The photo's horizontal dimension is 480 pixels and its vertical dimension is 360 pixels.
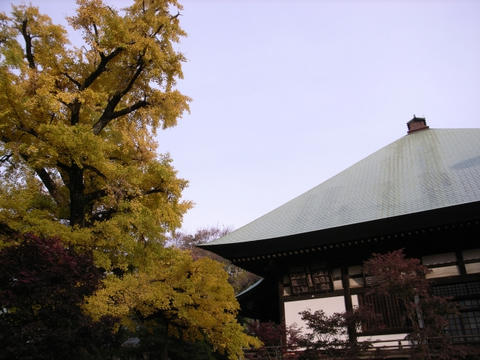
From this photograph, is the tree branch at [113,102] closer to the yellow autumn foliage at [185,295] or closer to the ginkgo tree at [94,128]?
the ginkgo tree at [94,128]

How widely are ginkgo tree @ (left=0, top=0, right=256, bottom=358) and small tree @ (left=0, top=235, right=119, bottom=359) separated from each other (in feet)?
2.98

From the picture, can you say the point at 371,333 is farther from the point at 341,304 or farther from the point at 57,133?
the point at 57,133

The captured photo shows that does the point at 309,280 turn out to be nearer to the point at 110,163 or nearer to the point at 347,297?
the point at 347,297

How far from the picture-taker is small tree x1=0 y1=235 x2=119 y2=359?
223 inches

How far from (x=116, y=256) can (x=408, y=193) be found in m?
8.12

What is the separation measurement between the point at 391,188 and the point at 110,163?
811 centimetres

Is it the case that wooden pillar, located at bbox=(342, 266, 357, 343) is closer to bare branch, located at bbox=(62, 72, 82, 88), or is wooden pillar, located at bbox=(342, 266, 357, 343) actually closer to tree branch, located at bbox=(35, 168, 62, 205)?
tree branch, located at bbox=(35, 168, 62, 205)

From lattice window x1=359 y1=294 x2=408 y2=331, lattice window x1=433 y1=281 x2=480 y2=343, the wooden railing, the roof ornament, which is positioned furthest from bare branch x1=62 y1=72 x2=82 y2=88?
the roof ornament

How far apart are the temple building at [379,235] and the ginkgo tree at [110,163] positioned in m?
2.23

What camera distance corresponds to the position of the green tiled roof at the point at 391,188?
9.92 metres

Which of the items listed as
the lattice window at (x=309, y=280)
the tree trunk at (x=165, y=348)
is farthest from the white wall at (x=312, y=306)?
the tree trunk at (x=165, y=348)

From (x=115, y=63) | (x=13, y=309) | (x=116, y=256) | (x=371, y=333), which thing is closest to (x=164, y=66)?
(x=115, y=63)

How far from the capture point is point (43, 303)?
601 centimetres

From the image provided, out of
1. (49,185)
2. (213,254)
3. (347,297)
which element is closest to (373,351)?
(347,297)
